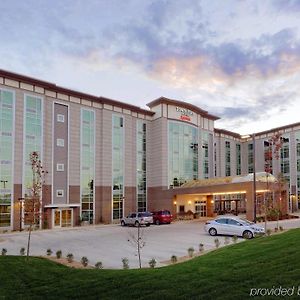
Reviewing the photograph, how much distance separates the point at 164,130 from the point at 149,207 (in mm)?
11083

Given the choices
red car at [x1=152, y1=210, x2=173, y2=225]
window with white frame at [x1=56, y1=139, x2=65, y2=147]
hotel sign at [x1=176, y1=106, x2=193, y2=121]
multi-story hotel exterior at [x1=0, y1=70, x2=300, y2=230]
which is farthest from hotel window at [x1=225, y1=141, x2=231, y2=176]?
window with white frame at [x1=56, y1=139, x2=65, y2=147]

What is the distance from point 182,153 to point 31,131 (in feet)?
73.5

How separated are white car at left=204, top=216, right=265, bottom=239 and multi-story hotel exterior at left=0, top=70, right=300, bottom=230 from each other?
9509 mm

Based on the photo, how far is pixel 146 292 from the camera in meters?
8.64

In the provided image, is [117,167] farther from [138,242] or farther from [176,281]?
[176,281]

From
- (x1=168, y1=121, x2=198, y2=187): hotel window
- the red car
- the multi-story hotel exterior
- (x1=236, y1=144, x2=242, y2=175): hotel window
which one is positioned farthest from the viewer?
(x1=236, y1=144, x2=242, y2=175): hotel window

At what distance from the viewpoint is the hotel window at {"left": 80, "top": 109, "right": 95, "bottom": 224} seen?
44281 millimetres

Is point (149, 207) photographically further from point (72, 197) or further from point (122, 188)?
point (72, 197)

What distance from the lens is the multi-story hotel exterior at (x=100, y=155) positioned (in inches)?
1510

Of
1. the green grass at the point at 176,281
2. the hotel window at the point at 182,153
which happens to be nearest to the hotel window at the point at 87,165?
the hotel window at the point at 182,153

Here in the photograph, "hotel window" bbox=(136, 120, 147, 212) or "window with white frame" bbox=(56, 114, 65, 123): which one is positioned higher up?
"window with white frame" bbox=(56, 114, 65, 123)

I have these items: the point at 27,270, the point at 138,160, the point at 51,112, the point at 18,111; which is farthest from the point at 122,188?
the point at 27,270

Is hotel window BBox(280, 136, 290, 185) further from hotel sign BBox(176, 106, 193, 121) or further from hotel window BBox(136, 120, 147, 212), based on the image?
hotel window BBox(136, 120, 147, 212)

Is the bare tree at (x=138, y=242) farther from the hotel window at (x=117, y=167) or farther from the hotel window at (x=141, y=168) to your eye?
the hotel window at (x=141, y=168)
